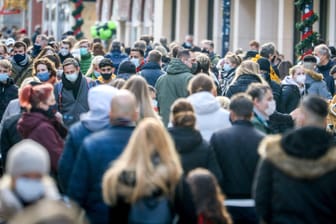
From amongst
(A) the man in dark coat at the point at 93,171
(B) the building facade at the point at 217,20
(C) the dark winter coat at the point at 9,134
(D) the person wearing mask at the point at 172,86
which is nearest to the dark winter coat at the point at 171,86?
(D) the person wearing mask at the point at 172,86

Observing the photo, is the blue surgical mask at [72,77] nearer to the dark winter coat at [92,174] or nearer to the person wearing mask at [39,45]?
the dark winter coat at [92,174]

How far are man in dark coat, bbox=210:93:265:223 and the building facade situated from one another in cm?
1771

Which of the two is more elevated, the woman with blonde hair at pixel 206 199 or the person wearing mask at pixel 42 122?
the person wearing mask at pixel 42 122

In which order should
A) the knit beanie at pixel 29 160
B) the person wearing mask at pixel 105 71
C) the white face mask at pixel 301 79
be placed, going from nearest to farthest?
1. the knit beanie at pixel 29 160
2. the person wearing mask at pixel 105 71
3. the white face mask at pixel 301 79

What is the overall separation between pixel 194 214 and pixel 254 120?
315 centimetres

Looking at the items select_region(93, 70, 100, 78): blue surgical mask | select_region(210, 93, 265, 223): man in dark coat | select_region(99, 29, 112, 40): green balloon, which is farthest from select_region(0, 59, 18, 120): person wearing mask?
select_region(99, 29, 112, 40): green balloon

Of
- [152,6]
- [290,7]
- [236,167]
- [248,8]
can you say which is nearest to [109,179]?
[236,167]

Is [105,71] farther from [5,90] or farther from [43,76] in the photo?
[5,90]

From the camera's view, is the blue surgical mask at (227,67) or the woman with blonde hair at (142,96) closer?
the woman with blonde hair at (142,96)

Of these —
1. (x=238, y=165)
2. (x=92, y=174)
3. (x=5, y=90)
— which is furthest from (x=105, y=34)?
(x=92, y=174)

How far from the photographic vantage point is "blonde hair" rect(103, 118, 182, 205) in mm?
8234

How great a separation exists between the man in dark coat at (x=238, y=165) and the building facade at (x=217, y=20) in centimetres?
1771

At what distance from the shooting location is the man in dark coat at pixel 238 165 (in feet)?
33.5

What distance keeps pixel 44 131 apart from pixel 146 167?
317 centimetres
